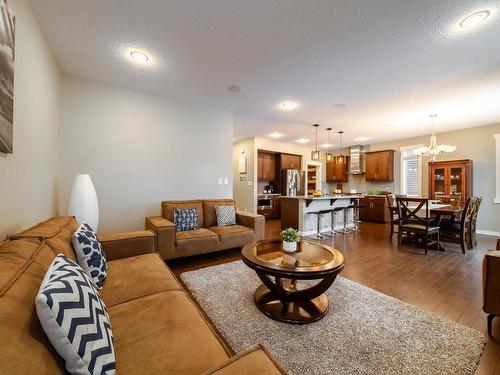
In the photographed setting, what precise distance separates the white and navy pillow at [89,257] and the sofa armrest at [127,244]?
0.53 m

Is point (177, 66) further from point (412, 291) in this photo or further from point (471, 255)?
point (471, 255)

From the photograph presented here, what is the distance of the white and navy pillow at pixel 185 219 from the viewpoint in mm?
3256

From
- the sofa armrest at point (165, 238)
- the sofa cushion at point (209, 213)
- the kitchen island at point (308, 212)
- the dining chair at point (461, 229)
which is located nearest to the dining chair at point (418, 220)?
the dining chair at point (461, 229)

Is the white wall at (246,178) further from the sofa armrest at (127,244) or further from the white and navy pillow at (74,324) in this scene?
the white and navy pillow at (74,324)

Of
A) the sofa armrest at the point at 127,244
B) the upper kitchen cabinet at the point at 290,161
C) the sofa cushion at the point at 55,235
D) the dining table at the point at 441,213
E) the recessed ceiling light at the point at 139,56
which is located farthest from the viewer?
the upper kitchen cabinet at the point at 290,161

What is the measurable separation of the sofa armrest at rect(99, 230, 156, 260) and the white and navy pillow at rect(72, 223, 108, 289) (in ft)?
1.73

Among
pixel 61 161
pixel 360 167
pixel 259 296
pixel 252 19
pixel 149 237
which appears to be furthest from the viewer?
pixel 360 167

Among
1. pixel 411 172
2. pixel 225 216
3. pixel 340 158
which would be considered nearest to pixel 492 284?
pixel 225 216

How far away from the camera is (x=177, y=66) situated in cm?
266

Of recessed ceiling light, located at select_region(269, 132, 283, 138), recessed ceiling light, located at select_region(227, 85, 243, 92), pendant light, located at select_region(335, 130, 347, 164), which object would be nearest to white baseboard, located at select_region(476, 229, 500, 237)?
pendant light, located at select_region(335, 130, 347, 164)

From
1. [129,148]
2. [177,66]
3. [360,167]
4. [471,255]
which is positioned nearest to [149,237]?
[129,148]

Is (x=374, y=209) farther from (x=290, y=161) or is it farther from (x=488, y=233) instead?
(x=290, y=161)

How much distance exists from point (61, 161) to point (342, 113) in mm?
4814

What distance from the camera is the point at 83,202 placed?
258 centimetres
